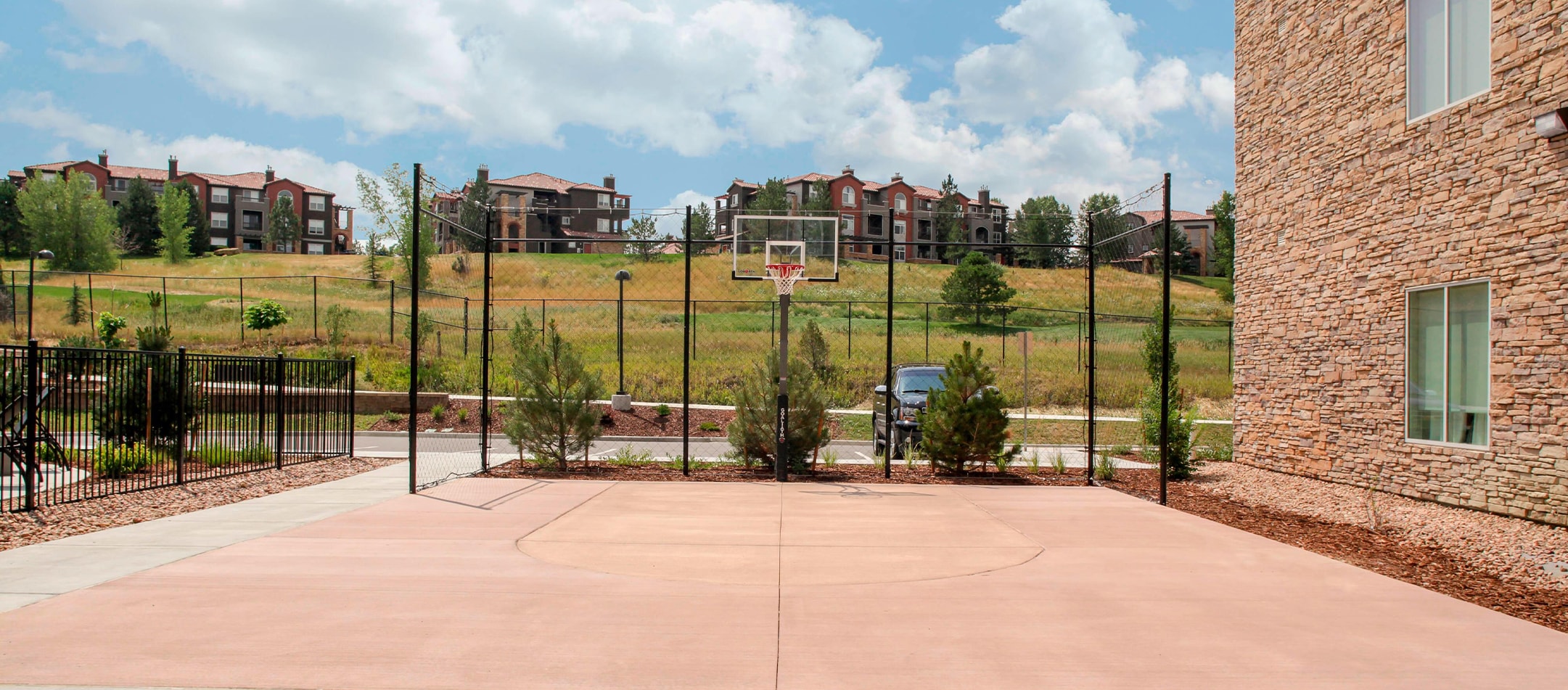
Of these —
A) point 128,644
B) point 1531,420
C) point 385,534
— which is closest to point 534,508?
point 385,534

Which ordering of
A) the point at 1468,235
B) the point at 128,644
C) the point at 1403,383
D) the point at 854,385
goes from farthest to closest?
the point at 854,385, the point at 1403,383, the point at 1468,235, the point at 128,644

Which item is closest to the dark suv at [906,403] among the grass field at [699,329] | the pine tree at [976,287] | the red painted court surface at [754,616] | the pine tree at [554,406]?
the grass field at [699,329]

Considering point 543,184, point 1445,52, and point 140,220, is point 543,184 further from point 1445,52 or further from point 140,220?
point 1445,52

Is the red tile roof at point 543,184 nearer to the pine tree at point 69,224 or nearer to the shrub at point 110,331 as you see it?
the pine tree at point 69,224

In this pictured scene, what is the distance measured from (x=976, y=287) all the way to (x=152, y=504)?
26711 mm

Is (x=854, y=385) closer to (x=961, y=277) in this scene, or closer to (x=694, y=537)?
(x=961, y=277)

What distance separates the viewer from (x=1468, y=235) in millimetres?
10102

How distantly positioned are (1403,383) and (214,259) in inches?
3253

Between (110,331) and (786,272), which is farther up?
(786,272)

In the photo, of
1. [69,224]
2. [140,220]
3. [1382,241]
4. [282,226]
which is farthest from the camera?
[282,226]

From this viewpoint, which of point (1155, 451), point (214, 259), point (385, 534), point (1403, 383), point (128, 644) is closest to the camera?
point (128, 644)

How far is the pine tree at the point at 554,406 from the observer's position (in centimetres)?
1273

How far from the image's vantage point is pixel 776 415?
12859mm

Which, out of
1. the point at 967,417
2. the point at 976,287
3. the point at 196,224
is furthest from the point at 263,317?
the point at 196,224
